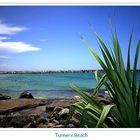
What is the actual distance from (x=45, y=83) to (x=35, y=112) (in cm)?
20

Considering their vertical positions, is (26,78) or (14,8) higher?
(14,8)

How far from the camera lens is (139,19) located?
2.06 meters

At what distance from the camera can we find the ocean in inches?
84.4

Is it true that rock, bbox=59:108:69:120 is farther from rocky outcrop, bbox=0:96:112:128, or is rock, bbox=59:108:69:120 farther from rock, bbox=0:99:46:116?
rock, bbox=0:99:46:116

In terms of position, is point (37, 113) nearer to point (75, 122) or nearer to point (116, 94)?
point (75, 122)

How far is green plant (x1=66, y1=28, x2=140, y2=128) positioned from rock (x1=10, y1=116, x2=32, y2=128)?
356 mm

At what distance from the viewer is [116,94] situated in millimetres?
2002

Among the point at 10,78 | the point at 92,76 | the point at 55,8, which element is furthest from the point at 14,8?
the point at 92,76

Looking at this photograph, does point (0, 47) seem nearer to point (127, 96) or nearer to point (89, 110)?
point (89, 110)

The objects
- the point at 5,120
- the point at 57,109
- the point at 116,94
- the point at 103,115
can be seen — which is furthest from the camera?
the point at 57,109

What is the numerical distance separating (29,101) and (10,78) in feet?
1.03

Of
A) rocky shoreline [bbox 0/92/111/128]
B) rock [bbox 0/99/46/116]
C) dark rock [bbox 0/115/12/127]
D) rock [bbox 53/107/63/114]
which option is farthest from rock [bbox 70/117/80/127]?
dark rock [bbox 0/115/12/127]

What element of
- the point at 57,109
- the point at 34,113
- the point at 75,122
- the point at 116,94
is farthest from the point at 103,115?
the point at 34,113

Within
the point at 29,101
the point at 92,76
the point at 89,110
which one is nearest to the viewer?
the point at 89,110
